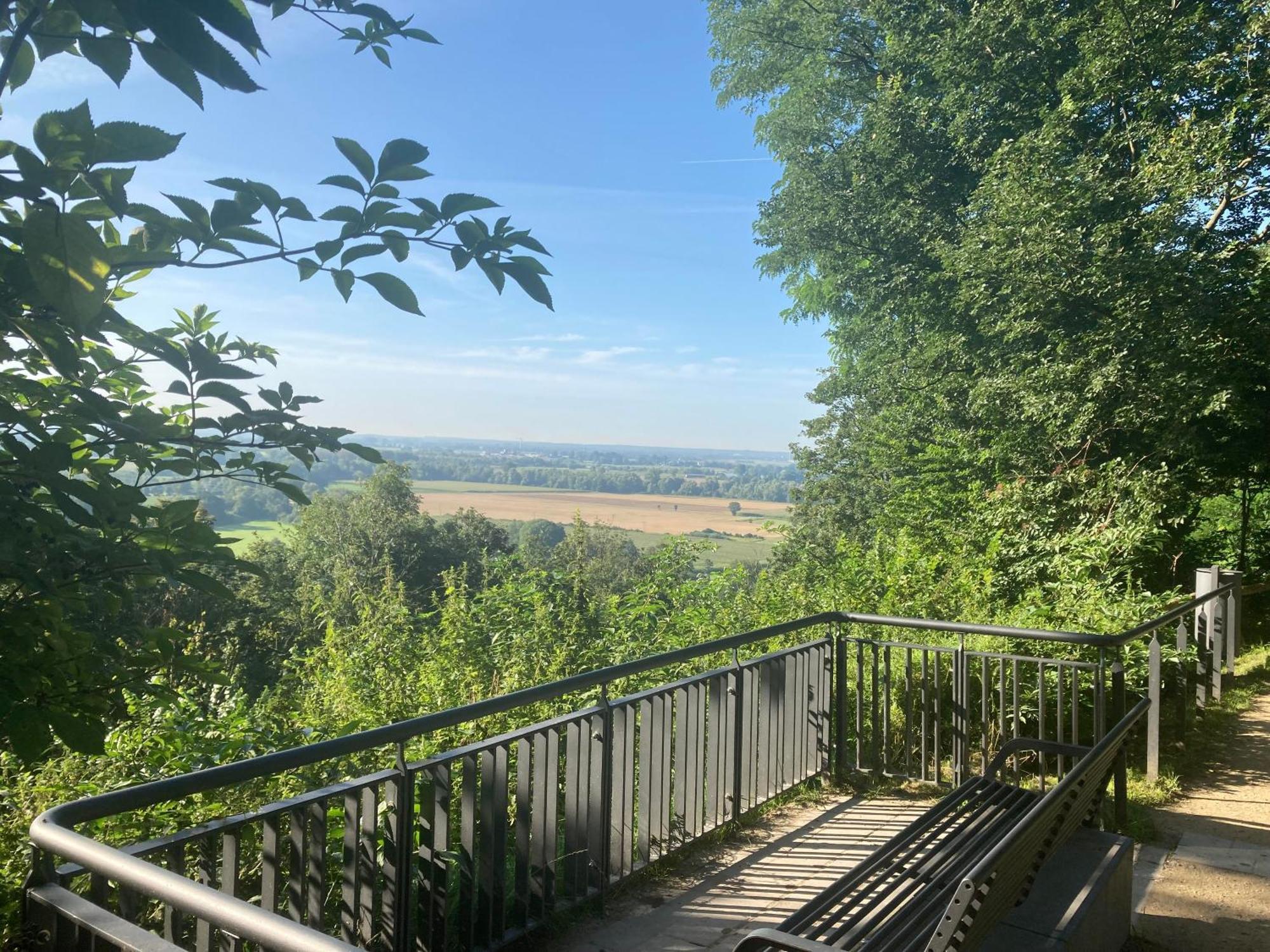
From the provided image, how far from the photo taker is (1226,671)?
798 centimetres

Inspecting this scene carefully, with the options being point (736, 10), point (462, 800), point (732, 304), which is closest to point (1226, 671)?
point (462, 800)

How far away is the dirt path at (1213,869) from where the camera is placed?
325cm

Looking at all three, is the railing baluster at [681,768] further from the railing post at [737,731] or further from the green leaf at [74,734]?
the green leaf at [74,734]

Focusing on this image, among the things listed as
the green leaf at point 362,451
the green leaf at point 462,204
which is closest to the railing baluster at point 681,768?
the green leaf at point 362,451

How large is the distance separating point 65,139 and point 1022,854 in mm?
2460

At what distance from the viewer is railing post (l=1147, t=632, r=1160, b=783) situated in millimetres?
5047

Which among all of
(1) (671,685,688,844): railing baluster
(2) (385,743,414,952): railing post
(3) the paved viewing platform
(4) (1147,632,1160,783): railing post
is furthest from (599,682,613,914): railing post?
(4) (1147,632,1160,783): railing post

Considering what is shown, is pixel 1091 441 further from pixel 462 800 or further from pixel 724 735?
pixel 462 800

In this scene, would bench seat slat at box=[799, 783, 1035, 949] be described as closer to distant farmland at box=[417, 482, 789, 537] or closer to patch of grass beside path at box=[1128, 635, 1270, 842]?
patch of grass beside path at box=[1128, 635, 1270, 842]

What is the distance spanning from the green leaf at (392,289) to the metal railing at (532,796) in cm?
89

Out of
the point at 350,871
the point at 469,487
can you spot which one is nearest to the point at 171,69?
the point at 350,871

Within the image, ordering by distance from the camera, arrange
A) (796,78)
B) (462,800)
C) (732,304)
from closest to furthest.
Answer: (462,800), (796,78), (732,304)

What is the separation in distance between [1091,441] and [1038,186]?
3236mm

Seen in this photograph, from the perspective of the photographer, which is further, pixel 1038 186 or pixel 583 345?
pixel 583 345
